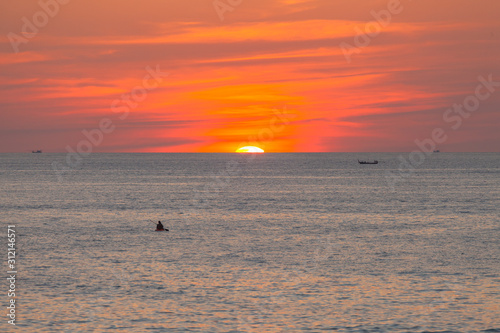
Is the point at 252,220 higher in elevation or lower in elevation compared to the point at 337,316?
higher

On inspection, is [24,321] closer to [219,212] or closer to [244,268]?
[244,268]

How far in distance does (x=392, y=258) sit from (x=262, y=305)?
19.4 m

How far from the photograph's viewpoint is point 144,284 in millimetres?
43750

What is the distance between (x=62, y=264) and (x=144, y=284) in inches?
417

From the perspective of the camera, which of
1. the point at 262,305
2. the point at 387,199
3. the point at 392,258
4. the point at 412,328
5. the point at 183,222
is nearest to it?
the point at 412,328

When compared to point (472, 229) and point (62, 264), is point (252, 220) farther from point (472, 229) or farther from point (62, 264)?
point (62, 264)

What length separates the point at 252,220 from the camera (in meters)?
85.7

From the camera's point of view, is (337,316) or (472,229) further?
(472,229)

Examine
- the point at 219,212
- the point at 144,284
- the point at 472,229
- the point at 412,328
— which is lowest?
the point at 412,328

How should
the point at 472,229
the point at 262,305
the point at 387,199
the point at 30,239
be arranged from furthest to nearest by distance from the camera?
the point at 387,199 < the point at 472,229 < the point at 30,239 < the point at 262,305

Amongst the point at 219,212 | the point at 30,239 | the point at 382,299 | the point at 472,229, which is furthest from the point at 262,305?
the point at 219,212

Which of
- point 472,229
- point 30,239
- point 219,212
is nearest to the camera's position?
→ point 30,239

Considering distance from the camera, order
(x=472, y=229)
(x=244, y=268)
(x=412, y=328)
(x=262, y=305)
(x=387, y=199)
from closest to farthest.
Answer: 1. (x=412, y=328)
2. (x=262, y=305)
3. (x=244, y=268)
4. (x=472, y=229)
5. (x=387, y=199)

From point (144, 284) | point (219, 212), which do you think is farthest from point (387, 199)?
point (144, 284)
